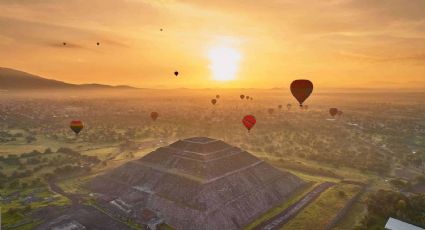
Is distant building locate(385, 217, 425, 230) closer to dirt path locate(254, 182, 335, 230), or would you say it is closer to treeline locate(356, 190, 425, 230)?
treeline locate(356, 190, 425, 230)

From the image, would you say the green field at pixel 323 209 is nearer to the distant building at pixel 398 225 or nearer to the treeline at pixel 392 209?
the treeline at pixel 392 209

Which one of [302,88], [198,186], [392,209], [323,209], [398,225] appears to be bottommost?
[323,209]

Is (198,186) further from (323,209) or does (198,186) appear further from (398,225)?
(398,225)

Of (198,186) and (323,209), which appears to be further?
(323,209)

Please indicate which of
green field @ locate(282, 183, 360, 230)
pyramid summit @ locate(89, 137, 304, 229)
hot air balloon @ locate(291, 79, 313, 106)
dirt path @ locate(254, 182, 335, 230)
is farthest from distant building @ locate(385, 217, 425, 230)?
hot air balloon @ locate(291, 79, 313, 106)

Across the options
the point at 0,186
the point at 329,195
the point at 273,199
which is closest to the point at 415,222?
the point at 329,195

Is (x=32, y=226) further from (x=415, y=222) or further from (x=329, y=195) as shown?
(x=415, y=222)

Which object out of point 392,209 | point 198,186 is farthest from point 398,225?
point 198,186
